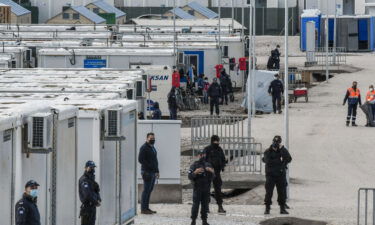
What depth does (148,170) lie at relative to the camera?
23.6 meters

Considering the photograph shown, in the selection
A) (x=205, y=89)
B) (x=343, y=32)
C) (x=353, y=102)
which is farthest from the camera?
(x=343, y=32)

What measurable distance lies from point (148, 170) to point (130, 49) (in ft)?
65.9

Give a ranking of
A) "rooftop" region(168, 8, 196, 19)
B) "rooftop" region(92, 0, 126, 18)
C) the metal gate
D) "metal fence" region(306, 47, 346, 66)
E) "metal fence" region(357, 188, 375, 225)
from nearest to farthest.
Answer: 1. "metal fence" region(357, 188, 375, 225)
2. the metal gate
3. "metal fence" region(306, 47, 346, 66)
4. "rooftop" region(168, 8, 196, 19)
5. "rooftop" region(92, 0, 126, 18)

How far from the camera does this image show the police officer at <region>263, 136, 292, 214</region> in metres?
23.7

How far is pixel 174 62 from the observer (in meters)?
43.9

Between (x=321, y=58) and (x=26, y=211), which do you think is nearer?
(x=26, y=211)

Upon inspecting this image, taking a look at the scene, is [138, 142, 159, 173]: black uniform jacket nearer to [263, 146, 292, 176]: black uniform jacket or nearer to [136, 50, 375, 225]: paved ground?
[136, 50, 375, 225]: paved ground

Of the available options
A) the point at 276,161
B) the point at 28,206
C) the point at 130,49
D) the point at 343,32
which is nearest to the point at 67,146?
the point at 28,206

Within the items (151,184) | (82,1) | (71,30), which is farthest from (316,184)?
(82,1)

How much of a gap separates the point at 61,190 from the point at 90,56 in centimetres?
2679

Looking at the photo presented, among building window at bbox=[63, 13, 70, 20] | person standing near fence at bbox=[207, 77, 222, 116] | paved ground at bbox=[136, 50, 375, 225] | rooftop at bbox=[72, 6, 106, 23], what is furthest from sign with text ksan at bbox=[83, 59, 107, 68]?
building window at bbox=[63, 13, 70, 20]

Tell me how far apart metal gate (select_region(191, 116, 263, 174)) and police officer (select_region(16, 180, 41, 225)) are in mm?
13730

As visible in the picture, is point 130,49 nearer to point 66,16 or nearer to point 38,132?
point 38,132

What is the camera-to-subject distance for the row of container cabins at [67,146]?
50.7ft
